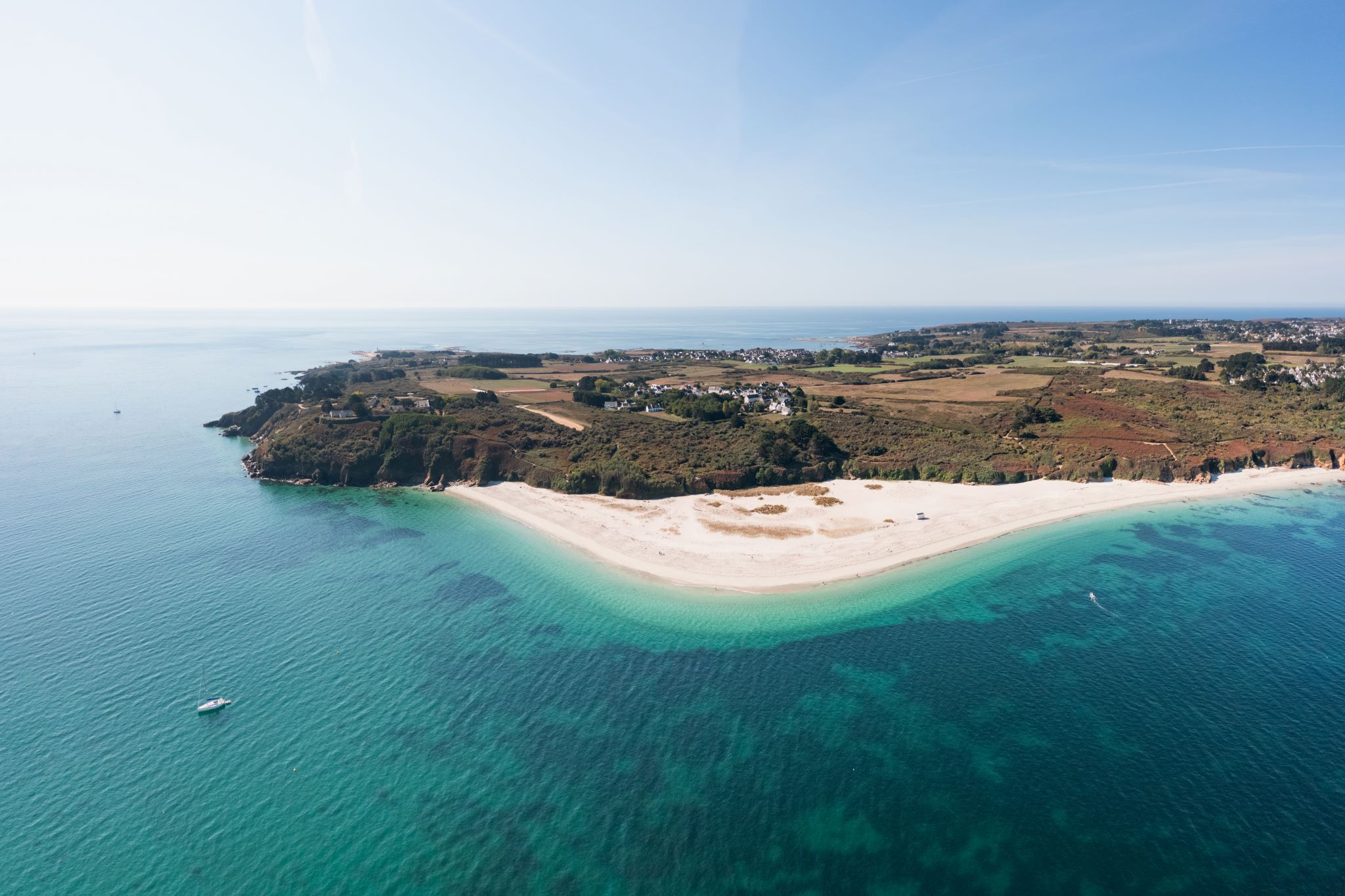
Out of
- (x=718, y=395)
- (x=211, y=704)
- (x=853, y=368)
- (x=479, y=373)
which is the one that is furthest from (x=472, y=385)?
(x=853, y=368)

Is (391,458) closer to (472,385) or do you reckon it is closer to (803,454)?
(803,454)

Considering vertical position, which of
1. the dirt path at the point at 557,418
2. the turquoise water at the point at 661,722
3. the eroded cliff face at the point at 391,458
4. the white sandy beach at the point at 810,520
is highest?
the dirt path at the point at 557,418

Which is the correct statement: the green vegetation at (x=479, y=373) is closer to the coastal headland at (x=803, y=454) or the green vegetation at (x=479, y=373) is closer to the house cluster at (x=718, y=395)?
the coastal headland at (x=803, y=454)

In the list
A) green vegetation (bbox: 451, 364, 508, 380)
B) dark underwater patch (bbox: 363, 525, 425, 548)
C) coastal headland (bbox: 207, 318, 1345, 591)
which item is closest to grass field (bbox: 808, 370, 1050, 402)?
coastal headland (bbox: 207, 318, 1345, 591)

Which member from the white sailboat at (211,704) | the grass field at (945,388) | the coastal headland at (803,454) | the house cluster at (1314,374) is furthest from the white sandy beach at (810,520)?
the house cluster at (1314,374)

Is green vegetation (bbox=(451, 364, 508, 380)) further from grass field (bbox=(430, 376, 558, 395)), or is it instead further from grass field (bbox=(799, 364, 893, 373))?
grass field (bbox=(799, 364, 893, 373))
